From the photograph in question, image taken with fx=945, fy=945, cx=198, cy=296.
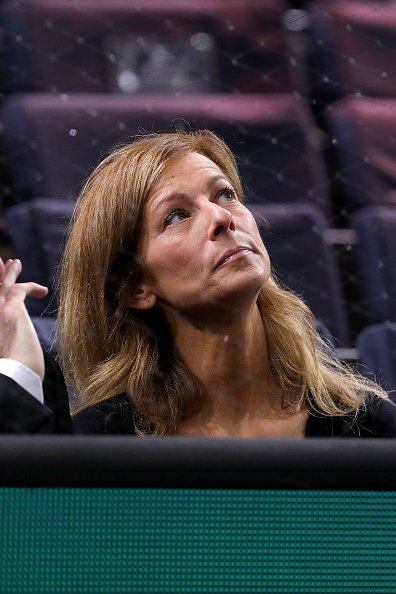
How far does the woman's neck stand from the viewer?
0.47 meters

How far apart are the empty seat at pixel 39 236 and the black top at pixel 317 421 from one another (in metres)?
0.31

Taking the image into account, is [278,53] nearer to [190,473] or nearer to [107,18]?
[107,18]

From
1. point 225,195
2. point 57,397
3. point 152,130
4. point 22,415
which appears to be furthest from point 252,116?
point 22,415

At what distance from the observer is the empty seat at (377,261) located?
0.84m

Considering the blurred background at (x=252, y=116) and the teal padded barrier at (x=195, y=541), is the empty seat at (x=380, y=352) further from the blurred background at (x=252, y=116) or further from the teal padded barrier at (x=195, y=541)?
the teal padded barrier at (x=195, y=541)

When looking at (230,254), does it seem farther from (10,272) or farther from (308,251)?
(308,251)

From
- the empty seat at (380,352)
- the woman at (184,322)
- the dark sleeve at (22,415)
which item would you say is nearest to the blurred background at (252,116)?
the empty seat at (380,352)

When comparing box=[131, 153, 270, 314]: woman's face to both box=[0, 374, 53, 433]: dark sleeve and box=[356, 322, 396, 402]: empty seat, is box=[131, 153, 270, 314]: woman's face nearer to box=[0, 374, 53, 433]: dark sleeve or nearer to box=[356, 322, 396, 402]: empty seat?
box=[0, 374, 53, 433]: dark sleeve

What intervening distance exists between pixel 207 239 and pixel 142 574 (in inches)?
10.2

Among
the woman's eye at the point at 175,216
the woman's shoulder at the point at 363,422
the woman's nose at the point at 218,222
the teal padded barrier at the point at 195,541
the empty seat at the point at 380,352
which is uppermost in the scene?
the teal padded barrier at the point at 195,541

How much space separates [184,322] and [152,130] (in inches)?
16.5

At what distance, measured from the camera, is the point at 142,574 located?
0.72ft

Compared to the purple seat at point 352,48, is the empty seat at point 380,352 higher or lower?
lower

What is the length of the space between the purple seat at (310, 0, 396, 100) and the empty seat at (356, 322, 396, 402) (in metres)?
0.33
